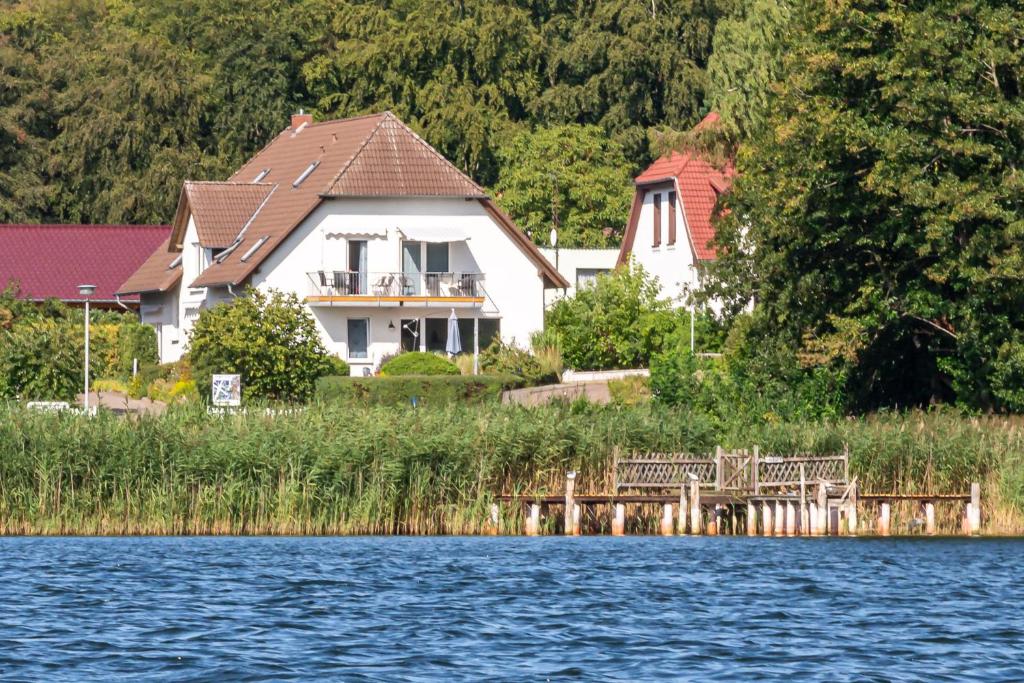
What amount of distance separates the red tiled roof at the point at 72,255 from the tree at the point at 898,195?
43336 millimetres

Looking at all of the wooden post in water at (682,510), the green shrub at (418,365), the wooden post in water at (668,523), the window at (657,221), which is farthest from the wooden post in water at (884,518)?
the window at (657,221)

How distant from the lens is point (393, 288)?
215 ft

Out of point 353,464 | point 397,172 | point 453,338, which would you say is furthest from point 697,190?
point 353,464

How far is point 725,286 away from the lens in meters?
50.2

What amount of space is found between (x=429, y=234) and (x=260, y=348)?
9.86 meters

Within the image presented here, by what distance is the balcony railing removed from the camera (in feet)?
213

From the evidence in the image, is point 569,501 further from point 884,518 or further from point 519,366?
point 519,366

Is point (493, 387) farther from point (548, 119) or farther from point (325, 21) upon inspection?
point (325, 21)

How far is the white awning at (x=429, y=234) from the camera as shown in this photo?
6606cm

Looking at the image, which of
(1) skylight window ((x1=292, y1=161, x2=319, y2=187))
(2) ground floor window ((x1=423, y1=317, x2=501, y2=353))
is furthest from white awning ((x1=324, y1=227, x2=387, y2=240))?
(1) skylight window ((x1=292, y1=161, x2=319, y2=187))

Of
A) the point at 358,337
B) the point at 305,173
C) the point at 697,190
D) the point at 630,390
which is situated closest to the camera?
the point at 630,390

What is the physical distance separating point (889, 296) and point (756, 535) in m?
6.29

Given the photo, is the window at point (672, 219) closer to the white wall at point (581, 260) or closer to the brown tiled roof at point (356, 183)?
the brown tiled roof at point (356, 183)

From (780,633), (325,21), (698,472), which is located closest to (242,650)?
(780,633)
